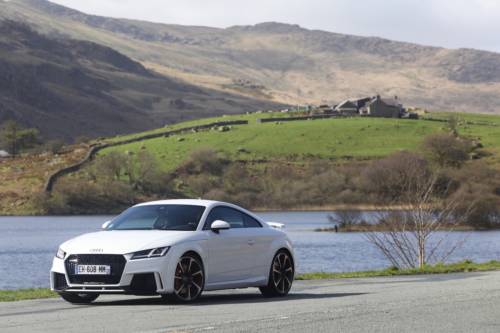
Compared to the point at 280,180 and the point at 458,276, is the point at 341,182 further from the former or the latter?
the point at 458,276

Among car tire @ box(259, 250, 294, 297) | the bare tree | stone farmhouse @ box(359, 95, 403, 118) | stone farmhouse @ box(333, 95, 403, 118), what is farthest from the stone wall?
car tire @ box(259, 250, 294, 297)

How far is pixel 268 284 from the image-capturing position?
14.0 meters

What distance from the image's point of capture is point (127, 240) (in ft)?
39.9

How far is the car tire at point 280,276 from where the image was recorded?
13984mm

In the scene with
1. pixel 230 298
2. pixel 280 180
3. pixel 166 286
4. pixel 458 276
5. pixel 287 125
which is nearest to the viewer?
pixel 166 286

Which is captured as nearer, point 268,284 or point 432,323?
point 432,323

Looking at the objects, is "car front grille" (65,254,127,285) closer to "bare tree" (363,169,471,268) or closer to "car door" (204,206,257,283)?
"car door" (204,206,257,283)

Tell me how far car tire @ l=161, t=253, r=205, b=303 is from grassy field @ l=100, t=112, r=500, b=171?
115237 millimetres

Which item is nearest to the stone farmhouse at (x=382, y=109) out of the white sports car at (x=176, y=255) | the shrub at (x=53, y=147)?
the shrub at (x=53, y=147)

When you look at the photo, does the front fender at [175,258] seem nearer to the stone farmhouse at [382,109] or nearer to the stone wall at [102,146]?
the stone wall at [102,146]

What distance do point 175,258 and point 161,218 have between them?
1.55m

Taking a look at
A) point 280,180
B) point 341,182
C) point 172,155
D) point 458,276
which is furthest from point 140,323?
point 172,155

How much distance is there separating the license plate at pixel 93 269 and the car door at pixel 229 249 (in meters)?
1.98

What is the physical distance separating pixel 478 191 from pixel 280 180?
40.7 metres
